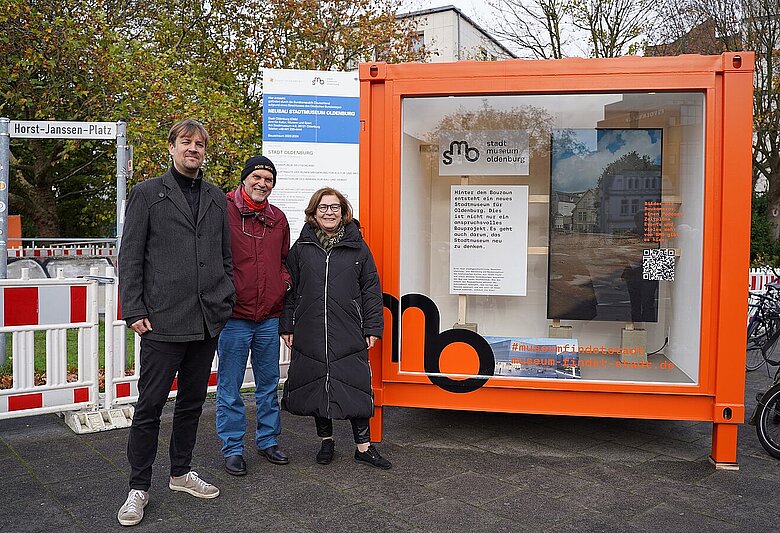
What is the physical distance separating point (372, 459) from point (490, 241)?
68.6 inches

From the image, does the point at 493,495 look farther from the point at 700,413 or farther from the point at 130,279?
the point at 130,279

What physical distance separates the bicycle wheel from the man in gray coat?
145 inches

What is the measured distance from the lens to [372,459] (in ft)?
15.1

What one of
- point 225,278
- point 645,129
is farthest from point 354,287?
point 645,129

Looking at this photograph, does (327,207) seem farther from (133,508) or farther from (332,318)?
(133,508)

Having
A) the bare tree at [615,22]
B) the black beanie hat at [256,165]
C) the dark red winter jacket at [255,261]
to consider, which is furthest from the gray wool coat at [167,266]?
the bare tree at [615,22]

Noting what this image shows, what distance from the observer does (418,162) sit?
530 cm

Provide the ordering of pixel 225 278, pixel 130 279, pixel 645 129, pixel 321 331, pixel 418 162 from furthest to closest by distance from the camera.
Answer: pixel 418 162
pixel 645 129
pixel 321 331
pixel 225 278
pixel 130 279

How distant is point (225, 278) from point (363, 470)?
155cm

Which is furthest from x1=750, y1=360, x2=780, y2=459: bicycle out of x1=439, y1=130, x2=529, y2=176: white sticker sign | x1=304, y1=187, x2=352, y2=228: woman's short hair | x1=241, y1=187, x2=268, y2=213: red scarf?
x1=241, y1=187, x2=268, y2=213: red scarf

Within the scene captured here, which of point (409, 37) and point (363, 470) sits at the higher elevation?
point (409, 37)

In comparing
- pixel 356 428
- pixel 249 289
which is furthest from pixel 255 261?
pixel 356 428

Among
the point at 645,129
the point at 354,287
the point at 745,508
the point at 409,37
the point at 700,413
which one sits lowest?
the point at 745,508

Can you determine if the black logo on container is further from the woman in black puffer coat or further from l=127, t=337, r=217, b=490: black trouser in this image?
l=127, t=337, r=217, b=490: black trouser
